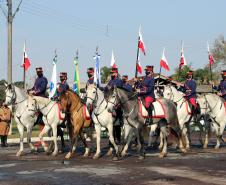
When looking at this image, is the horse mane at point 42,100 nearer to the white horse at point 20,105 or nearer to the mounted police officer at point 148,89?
the white horse at point 20,105

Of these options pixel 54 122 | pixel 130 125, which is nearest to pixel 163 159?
pixel 130 125

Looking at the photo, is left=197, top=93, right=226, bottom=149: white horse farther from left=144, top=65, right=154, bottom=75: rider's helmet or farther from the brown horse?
the brown horse

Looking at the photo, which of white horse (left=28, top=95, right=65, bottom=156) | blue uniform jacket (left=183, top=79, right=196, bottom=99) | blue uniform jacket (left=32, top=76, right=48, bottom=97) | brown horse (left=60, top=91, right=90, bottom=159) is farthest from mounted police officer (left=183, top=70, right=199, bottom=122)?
blue uniform jacket (left=32, top=76, right=48, bottom=97)

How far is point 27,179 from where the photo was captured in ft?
42.7

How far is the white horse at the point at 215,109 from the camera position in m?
20.7

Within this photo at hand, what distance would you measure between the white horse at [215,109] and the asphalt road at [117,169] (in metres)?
1.78

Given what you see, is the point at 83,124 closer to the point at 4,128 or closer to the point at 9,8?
the point at 4,128

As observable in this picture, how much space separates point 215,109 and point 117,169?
7.48 meters

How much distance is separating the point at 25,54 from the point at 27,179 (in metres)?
15.3

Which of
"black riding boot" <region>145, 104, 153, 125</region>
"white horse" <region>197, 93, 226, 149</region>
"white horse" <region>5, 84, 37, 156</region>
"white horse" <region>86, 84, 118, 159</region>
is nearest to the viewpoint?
"white horse" <region>86, 84, 118, 159</region>

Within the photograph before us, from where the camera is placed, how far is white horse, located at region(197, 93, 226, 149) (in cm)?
2073

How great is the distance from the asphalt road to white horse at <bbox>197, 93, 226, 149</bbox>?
1782 mm

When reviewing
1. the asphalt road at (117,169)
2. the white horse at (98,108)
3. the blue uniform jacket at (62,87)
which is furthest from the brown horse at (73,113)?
the asphalt road at (117,169)

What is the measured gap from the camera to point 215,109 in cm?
2081
